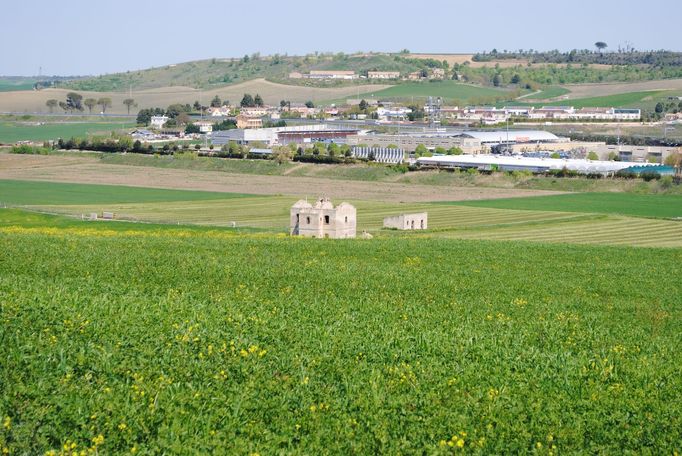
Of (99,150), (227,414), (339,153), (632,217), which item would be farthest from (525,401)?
(99,150)

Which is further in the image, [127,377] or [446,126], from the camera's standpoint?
[446,126]

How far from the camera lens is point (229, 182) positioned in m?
109

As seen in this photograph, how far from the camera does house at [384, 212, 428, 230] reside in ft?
221

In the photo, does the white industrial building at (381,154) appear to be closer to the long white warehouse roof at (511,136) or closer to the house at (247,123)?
the long white warehouse roof at (511,136)

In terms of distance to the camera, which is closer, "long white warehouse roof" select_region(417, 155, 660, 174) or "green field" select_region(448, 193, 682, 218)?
"green field" select_region(448, 193, 682, 218)

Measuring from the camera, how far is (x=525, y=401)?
1788 cm

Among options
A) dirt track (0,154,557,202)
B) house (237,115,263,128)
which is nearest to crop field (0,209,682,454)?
dirt track (0,154,557,202)

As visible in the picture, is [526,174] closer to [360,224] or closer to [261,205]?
[261,205]

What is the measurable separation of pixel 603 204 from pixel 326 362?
72.3m

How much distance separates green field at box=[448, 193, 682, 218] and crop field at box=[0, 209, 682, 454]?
52.3 m

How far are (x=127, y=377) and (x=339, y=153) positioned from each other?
12213 centimetres

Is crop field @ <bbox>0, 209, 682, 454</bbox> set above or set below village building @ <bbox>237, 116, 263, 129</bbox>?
above

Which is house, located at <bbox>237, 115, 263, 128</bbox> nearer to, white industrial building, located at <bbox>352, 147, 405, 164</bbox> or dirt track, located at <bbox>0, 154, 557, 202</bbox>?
white industrial building, located at <bbox>352, 147, 405, 164</bbox>

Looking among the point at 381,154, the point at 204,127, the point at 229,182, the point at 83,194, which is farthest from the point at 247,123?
the point at 83,194
